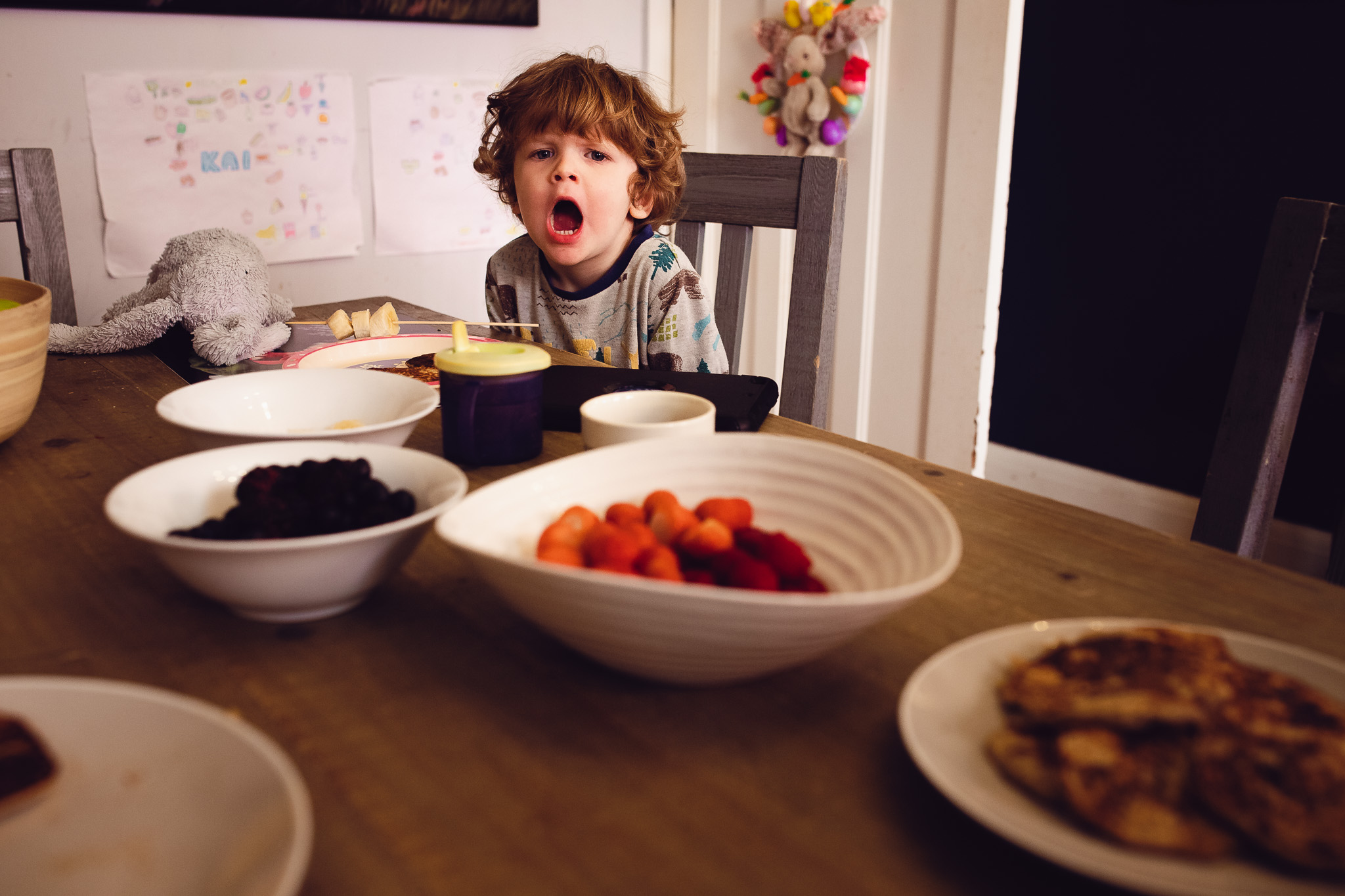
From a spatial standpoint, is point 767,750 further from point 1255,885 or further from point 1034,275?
point 1034,275

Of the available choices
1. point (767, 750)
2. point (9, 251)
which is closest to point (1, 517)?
point (767, 750)

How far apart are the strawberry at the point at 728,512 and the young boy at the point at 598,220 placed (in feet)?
3.06

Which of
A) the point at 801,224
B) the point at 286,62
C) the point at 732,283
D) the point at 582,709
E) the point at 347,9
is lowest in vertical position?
the point at 582,709

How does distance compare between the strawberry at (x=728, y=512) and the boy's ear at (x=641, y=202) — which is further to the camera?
the boy's ear at (x=641, y=202)

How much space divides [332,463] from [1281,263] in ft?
2.79

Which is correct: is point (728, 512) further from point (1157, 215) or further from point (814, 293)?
point (1157, 215)

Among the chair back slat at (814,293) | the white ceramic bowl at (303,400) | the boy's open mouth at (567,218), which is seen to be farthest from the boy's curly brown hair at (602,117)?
the white ceramic bowl at (303,400)

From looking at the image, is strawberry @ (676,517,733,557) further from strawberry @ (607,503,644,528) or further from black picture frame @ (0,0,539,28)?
black picture frame @ (0,0,539,28)

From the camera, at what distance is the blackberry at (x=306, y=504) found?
577 mm

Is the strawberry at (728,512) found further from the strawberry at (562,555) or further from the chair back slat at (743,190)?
the chair back slat at (743,190)

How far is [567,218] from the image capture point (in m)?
1.51

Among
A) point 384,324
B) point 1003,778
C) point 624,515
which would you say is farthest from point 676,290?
point 1003,778

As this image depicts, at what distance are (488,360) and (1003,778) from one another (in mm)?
573

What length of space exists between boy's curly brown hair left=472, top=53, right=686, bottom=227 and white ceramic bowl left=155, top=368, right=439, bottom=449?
2.21ft
